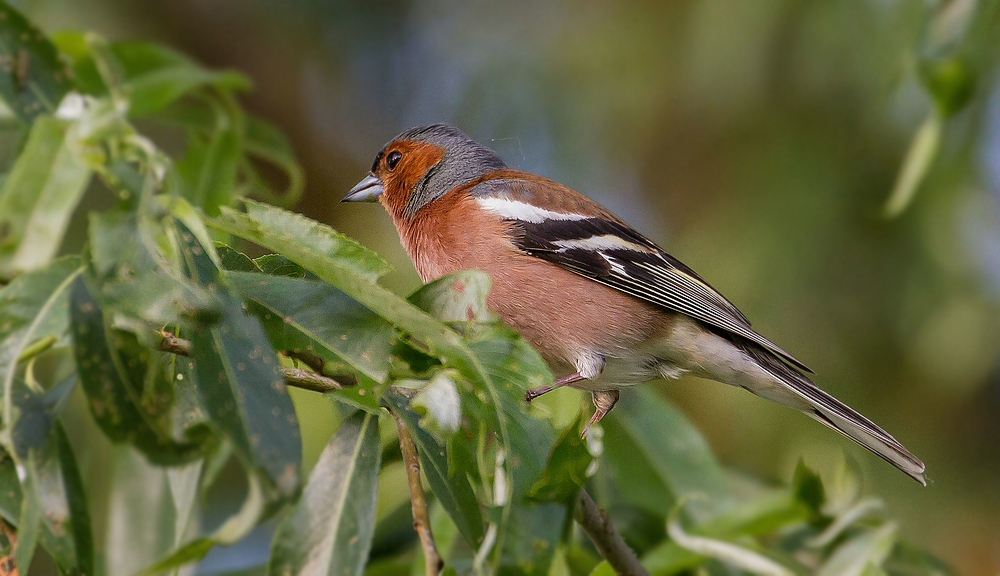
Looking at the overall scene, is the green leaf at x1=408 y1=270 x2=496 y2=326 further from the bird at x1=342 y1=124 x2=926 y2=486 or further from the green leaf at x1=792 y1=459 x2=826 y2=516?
the green leaf at x1=792 y1=459 x2=826 y2=516

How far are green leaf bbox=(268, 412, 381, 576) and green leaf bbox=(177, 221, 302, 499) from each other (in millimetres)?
266

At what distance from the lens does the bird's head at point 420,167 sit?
4.27 metres

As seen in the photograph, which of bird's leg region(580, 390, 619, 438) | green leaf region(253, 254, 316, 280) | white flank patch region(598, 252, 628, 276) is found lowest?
bird's leg region(580, 390, 619, 438)

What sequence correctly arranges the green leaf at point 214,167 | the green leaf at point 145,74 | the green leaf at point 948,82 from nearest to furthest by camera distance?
1. the green leaf at point 145,74
2. the green leaf at point 214,167
3. the green leaf at point 948,82

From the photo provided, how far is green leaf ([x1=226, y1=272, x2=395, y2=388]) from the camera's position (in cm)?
200

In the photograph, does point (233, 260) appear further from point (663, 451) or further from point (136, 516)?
point (663, 451)

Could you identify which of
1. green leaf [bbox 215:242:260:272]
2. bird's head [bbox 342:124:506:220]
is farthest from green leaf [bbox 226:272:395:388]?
bird's head [bbox 342:124:506:220]

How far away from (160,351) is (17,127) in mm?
1256

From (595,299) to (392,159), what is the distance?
53.5 inches

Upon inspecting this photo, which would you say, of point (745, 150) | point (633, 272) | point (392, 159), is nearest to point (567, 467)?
point (633, 272)

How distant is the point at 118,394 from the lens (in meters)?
1.71

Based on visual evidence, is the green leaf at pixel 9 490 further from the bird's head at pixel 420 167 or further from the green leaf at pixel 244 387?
the bird's head at pixel 420 167

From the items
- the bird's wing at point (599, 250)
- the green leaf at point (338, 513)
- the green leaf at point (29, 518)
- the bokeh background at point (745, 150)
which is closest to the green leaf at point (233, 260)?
the green leaf at point (338, 513)

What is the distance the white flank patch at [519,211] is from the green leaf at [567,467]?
6.45ft
